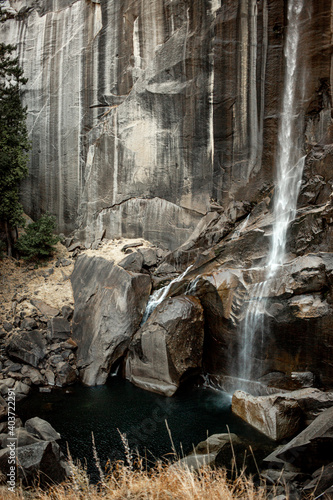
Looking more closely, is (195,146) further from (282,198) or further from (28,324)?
(28,324)

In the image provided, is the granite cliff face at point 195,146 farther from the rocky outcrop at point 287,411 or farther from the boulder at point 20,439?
the boulder at point 20,439

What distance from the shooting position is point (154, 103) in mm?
17297

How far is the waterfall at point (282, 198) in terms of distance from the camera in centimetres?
991

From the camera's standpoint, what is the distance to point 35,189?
69.9 feet

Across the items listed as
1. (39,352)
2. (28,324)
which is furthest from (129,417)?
(28,324)

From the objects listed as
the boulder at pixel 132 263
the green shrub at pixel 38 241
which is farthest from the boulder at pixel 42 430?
the green shrub at pixel 38 241

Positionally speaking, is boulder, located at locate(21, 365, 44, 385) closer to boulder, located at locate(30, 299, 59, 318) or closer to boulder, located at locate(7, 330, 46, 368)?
boulder, located at locate(7, 330, 46, 368)

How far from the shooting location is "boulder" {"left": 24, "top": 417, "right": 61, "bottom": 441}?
791 cm

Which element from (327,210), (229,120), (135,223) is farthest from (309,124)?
(135,223)

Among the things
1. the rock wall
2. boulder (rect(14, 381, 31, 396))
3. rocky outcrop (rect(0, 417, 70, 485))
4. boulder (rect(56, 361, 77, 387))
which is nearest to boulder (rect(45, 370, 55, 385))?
boulder (rect(56, 361, 77, 387))

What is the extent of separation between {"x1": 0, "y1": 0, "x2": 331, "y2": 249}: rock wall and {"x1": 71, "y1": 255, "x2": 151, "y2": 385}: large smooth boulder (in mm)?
3961

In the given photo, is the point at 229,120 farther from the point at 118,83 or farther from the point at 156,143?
the point at 118,83

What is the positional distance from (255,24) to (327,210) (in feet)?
29.0

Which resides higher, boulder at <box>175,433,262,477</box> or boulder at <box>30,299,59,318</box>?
boulder at <box>30,299,59,318</box>
